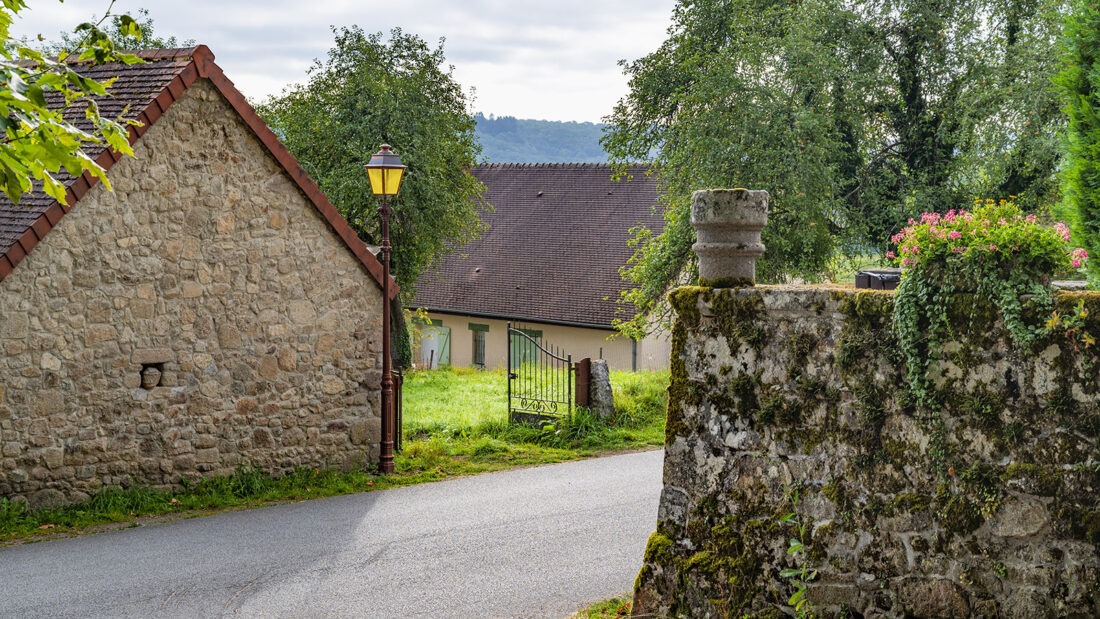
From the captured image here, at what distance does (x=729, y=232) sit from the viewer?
7.11 metres

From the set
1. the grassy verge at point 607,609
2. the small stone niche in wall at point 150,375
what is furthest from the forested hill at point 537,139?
the grassy verge at point 607,609

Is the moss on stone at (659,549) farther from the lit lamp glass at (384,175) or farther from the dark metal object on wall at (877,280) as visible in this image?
the lit lamp glass at (384,175)

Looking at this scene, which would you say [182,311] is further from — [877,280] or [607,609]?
[877,280]

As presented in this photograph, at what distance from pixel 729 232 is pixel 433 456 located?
8.82 m

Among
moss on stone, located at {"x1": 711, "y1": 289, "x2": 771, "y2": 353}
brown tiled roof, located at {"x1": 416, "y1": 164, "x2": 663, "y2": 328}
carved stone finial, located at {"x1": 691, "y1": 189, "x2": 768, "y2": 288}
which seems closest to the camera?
moss on stone, located at {"x1": 711, "y1": 289, "x2": 771, "y2": 353}

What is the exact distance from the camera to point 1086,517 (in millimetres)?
5922

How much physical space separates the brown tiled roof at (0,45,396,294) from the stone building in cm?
2

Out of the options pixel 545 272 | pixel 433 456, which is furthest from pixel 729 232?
pixel 545 272

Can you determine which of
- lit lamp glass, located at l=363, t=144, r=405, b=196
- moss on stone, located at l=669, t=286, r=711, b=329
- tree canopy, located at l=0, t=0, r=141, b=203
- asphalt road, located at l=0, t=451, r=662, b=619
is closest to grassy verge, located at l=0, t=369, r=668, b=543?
asphalt road, located at l=0, t=451, r=662, b=619

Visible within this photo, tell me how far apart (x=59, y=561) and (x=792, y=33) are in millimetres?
16017

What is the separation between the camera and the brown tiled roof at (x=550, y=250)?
31562 mm

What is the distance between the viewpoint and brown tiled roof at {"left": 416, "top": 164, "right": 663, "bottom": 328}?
3156cm

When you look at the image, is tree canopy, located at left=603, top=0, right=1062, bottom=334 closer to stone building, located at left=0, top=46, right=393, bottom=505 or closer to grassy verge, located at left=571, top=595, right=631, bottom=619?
stone building, located at left=0, top=46, right=393, bottom=505

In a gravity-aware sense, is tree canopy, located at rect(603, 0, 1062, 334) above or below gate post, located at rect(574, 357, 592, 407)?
above
